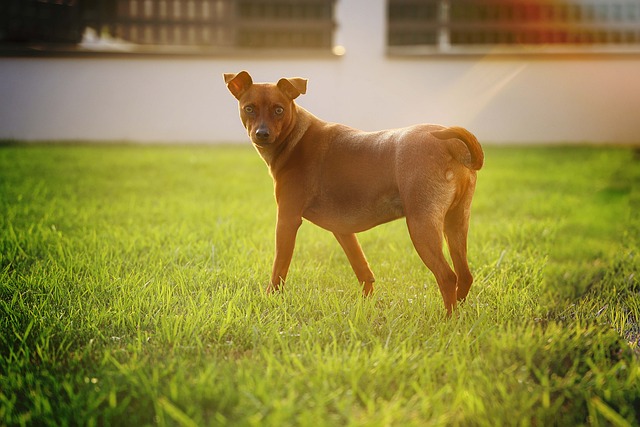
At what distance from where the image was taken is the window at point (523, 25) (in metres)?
11.3

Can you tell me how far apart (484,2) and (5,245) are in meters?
9.73

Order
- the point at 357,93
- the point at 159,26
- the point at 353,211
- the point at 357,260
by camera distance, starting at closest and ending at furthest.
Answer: the point at 353,211
the point at 357,260
the point at 357,93
the point at 159,26

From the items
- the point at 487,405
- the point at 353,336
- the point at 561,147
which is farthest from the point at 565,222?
the point at 561,147

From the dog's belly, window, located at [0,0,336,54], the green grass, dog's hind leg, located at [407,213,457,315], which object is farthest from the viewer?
window, located at [0,0,336,54]

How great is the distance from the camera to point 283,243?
114 inches

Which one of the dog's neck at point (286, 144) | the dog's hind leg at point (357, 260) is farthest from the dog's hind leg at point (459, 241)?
the dog's neck at point (286, 144)

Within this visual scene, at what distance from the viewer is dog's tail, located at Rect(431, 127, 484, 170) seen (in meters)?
2.60

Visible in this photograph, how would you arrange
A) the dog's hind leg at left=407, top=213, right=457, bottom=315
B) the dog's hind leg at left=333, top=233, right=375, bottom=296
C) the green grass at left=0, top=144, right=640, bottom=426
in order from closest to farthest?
the green grass at left=0, top=144, right=640, bottom=426
the dog's hind leg at left=407, top=213, right=457, bottom=315
the dog's hind leg at left=333, top=233, right=375, bottom=296

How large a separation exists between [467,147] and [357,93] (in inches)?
339

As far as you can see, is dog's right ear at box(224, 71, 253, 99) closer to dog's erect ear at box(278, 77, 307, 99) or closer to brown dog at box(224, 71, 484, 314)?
brown dog at box(224, 71, 484, 314)

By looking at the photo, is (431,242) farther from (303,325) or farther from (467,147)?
(303,325)

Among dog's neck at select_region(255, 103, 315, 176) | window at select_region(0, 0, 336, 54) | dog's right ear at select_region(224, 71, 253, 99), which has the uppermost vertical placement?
window at select_region(0, 0, 336, 54)

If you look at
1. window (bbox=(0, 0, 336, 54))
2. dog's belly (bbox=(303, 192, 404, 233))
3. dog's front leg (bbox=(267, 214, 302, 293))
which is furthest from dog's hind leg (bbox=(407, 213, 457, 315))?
window (bbox=(0, 0, 336, 54))

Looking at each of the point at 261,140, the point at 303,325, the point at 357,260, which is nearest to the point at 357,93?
the point at 357,260
